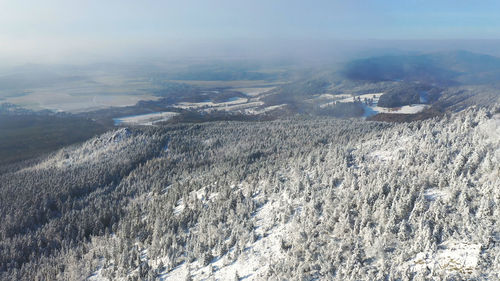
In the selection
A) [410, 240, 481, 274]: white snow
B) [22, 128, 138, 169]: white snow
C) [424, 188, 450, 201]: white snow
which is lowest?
[22, 128, 138, 169]: white snow

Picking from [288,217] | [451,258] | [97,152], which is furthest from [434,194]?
[97,152]

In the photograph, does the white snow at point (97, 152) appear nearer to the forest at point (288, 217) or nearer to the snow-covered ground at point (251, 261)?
the forest at point (288, 217)

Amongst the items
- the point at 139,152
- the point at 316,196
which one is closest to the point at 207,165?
the point at 139,152

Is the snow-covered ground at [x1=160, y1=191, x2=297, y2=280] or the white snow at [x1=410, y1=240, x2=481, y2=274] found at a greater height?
the white snow at [x1=410, y1=240, x2=481, y2=274]

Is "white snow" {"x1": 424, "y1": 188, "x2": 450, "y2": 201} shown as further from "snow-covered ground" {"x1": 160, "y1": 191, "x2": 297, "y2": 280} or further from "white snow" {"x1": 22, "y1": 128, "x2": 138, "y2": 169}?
"white snow" {"x1": 22, "y1": 128, "x2": 138, "y2": 169}

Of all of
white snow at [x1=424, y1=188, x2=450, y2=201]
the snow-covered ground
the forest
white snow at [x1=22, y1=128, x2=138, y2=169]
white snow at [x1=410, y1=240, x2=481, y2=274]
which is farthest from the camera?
white snow at [x1=22, y1=128, x2=138, y2=169]

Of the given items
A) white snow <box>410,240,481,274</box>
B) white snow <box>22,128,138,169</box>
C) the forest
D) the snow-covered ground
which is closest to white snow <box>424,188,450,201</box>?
the forest

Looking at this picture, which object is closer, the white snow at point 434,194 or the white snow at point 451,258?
the white snow at point 451,258

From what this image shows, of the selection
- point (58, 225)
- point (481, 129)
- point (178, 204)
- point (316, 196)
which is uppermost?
point (481, 129)

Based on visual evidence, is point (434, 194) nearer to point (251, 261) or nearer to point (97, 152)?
point (251, 261)

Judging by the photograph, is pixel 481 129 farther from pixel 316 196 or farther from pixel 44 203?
pixel 44 203

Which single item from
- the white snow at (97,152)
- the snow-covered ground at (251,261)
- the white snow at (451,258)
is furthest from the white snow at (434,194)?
the white snow at (97,152)
